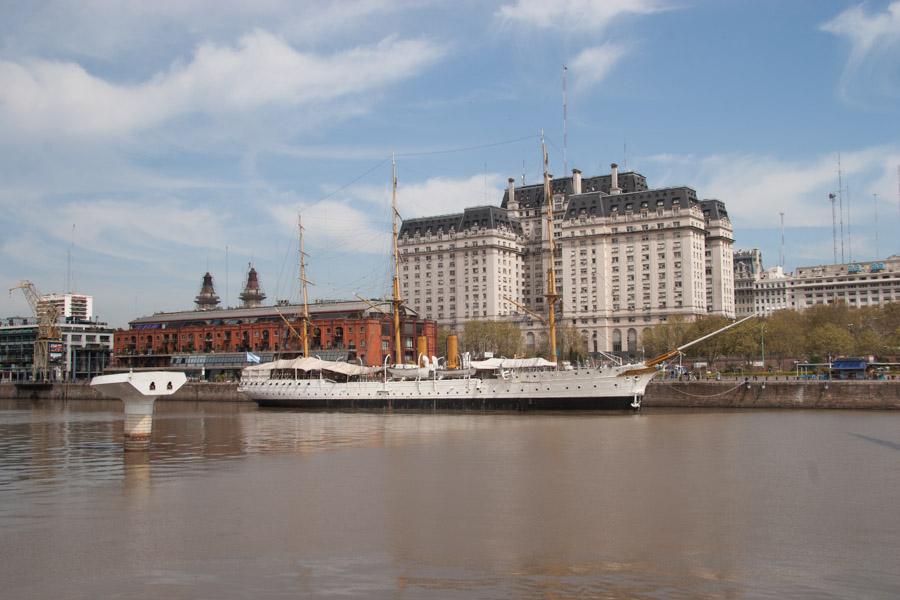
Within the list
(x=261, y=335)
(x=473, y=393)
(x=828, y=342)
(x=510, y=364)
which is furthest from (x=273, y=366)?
(x=828, y=342)

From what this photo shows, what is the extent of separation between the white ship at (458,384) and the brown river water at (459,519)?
1224 inches

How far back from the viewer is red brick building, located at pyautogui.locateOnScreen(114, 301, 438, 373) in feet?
457

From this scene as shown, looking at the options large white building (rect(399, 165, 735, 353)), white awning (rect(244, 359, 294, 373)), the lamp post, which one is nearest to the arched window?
large white building (rect(399, 165, 735, 353))

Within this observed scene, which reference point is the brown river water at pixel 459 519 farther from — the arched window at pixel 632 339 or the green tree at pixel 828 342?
the arched window at pixel 632 339

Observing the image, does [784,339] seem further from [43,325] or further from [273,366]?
[43,325]

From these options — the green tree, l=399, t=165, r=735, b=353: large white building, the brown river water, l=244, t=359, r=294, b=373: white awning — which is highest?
l=399, t=165, r=735, b=353: large white building

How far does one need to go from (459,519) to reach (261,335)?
130404 mm

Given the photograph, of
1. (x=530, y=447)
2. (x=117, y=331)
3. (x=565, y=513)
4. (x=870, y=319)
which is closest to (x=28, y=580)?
(x=565, y=513)

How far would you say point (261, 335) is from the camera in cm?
15262

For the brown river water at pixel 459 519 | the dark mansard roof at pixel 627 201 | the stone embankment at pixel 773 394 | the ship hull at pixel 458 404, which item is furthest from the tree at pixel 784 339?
the brown river water at pixel 459 519

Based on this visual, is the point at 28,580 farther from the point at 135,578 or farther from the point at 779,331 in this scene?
the point at 779,331

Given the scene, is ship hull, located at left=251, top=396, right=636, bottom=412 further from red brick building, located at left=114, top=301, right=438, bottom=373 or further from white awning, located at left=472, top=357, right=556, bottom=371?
red brick building, located at left=114, top=301, right=438, bottom=373

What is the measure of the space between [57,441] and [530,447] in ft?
103

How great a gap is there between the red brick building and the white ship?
20269mm
